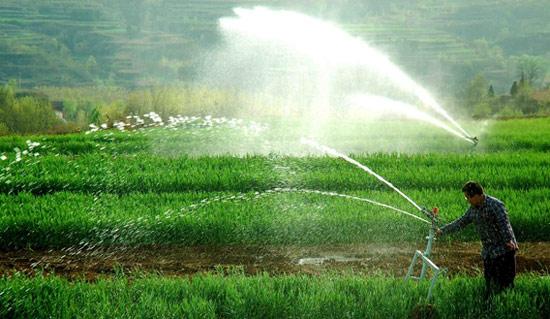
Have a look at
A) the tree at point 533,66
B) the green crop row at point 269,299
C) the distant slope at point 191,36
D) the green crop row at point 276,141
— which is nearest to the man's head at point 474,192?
the green crop row at point 269,299

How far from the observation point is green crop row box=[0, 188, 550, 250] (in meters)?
8.98

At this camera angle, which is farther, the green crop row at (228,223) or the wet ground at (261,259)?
the green crop row at (228,223)

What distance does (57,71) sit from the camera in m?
51.2

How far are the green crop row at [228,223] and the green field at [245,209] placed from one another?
0.06 ft

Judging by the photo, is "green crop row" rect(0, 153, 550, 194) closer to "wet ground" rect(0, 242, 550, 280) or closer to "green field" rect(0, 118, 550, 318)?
"green field" rect(0, 118, 550, 318)

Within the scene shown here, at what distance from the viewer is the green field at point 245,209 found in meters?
6.18

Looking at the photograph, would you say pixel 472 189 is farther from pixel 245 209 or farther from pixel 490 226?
pixel 245 209

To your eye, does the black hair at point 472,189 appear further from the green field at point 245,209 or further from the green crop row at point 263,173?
the green crop row at point 263,173

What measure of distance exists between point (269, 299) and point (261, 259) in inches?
86.6

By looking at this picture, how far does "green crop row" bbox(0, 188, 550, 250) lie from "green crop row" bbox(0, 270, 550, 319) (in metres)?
2.20

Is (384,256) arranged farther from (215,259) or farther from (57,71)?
(57,71)

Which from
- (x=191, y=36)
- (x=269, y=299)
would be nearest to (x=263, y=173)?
(x=269, y=299)

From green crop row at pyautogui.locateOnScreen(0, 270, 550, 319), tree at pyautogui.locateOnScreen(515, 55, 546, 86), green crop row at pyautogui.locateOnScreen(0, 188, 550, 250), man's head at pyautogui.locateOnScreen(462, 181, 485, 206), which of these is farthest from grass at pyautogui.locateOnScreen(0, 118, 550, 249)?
tree at pyautogui.locateOnScreen(515, 55, 546, 86)

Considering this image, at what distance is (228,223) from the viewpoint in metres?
9.02
